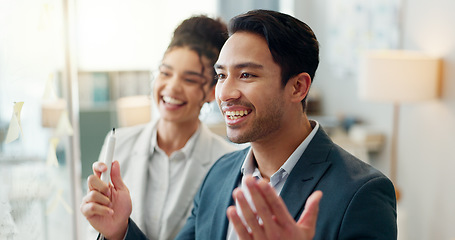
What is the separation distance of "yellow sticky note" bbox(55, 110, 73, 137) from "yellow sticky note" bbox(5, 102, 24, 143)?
30 centimetres

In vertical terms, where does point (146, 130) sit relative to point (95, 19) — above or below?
below

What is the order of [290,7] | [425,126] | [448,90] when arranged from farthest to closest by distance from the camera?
[290,7] < [425,126] < [448,90]

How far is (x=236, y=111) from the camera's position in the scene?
4.04ft

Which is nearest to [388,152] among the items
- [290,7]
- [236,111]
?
[290,7]

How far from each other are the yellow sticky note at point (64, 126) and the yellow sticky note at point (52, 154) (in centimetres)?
5

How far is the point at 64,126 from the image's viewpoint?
1392mm

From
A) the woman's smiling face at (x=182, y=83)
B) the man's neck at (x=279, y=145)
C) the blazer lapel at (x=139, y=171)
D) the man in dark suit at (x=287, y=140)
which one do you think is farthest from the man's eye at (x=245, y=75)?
the blazer lapel at (x=139, y=171)

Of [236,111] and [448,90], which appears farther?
[448,90]

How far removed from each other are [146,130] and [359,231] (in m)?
1.03

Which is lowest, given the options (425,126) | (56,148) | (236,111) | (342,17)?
(425,126)

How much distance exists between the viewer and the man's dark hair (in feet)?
3.96

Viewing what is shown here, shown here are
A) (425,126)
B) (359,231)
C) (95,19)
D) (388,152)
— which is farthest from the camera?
(95,19)

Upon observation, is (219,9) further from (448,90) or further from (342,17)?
(448,90)

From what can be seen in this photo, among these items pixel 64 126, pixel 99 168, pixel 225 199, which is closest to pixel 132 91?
pixel 64 126
